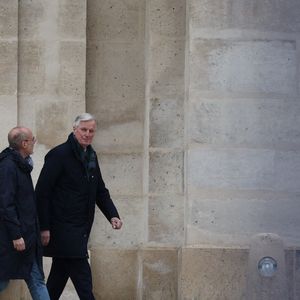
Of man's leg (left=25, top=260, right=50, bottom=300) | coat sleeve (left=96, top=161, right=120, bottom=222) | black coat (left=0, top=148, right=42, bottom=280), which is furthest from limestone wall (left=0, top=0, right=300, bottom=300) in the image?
black coat (left=0, top=148, right=42, bottom=280)

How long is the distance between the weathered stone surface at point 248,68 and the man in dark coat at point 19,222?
75.0 inches

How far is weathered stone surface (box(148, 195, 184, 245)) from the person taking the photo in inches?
333

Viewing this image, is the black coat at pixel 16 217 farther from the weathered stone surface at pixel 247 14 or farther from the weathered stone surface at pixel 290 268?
the weathered stone surface at pixel 290 268

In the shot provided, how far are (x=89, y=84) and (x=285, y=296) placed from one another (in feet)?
8.54

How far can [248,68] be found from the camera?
8.24 meters

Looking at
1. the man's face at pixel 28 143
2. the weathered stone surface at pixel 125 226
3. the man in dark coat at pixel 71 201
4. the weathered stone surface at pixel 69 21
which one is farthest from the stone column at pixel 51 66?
the man's face at pixel 28 143

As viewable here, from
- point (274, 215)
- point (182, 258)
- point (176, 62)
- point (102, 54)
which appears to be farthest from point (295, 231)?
point (102, 54)

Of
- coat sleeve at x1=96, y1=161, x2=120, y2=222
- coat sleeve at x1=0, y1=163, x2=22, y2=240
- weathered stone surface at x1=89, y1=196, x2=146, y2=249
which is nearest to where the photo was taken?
coat sleeve at x1=0, y1=163, x2=22, y2=240

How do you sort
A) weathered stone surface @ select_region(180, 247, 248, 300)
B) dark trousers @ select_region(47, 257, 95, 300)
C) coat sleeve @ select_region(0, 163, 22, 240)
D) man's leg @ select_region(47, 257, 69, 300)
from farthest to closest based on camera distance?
1. weathered stone surface @ select_region(180, 247, 248, 300)
2. man's leg @ select_region(47, 257, 69, 300)
3. dark trousers @ select_region(47, 257, 95, 300)
4. coat sleeve @ select_region(0, 163, 22, 240)

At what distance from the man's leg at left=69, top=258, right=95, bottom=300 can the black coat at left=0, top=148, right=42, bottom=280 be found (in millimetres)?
422

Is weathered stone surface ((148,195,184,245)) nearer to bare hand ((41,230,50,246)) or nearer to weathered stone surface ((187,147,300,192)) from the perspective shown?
weathered stone surface ((187,147,300,192))

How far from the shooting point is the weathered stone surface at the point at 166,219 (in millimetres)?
8453

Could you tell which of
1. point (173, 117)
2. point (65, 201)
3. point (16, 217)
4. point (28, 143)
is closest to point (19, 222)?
point (16, 217)

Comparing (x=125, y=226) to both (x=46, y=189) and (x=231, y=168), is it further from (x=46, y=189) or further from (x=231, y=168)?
(x=46, y=189)
